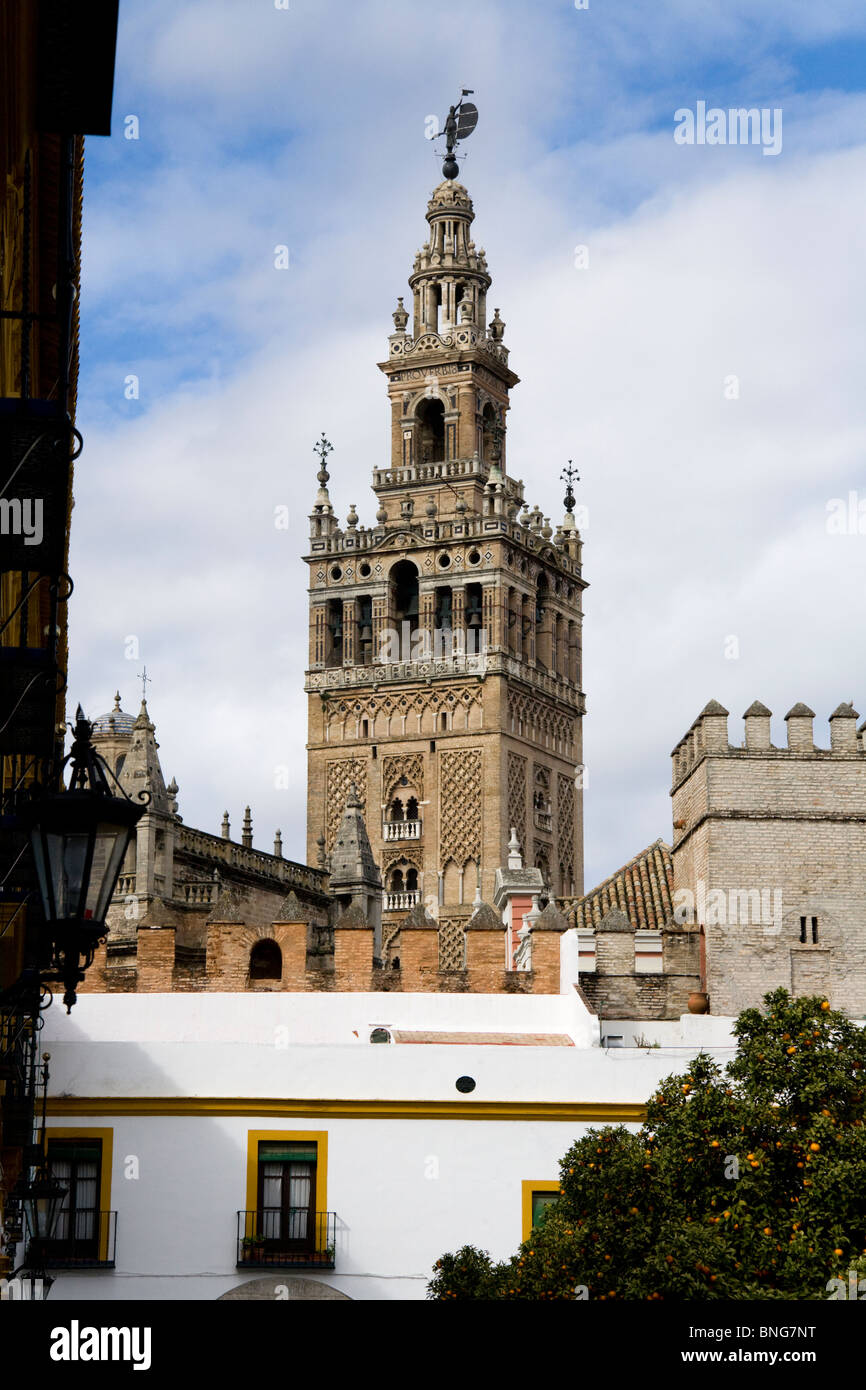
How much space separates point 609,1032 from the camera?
2722cm

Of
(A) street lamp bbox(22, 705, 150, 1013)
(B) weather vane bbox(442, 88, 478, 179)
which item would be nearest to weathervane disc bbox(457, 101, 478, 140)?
(B) weather vane bbox(442, 88, 478, 179)

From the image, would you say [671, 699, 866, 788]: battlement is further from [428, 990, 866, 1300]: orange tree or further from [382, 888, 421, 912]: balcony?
[382, 888, 421, 912]: balcony

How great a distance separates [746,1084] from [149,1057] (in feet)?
28.0

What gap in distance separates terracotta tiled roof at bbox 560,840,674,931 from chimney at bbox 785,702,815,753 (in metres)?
3.51

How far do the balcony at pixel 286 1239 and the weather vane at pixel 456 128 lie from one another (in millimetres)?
56954

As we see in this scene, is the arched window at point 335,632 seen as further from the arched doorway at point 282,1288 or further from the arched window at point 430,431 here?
the arched doorway at point 282,1288

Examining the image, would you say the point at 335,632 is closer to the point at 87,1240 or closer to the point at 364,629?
the point at 364,629

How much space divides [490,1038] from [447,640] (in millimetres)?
43062

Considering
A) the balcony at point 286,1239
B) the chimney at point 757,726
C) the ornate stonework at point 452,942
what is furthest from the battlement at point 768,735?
the ornate stonework at point 452,942

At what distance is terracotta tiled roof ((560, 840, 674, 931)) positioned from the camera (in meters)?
33.2

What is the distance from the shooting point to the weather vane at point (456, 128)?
75688mm
